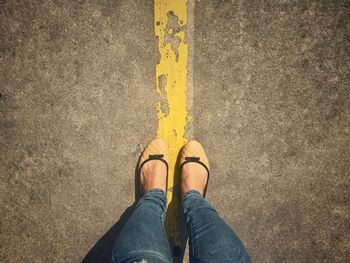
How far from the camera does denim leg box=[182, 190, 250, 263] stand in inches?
57.9

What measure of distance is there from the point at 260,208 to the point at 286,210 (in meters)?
0.21

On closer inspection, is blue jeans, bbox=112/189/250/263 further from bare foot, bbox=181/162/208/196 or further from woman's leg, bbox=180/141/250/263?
bare foot, bbox=181/162/208/196

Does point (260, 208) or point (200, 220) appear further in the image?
point (260, 208)

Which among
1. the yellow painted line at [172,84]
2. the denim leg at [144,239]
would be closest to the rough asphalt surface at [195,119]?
the yellow painted line at [172,84]

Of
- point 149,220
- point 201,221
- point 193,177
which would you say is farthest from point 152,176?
point 201,221

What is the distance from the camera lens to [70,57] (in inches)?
82.5

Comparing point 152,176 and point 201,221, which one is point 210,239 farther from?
point 152,176

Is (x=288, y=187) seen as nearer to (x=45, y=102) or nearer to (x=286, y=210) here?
(x=286, y=210)

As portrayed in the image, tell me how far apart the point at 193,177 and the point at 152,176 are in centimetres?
31

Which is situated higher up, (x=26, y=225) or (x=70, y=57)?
(x=70, y=57)

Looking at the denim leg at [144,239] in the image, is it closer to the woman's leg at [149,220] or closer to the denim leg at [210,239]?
the woman's leg at [149,220]

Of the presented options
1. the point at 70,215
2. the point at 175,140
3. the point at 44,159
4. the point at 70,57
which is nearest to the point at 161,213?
the point at 175,140

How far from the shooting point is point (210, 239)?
154 cm

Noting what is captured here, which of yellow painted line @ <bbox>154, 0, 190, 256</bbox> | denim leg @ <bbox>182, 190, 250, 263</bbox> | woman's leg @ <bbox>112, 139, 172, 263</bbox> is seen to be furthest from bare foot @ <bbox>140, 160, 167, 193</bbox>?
denim leg @ <bbox>182, 190, 250, 263</bbox>
